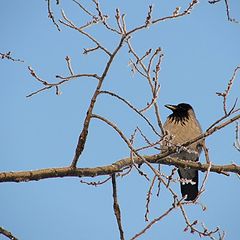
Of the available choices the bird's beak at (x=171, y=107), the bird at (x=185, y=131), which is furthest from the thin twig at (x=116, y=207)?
the bird's beak at (x=171, y=107)

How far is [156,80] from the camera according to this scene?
386 centimetres

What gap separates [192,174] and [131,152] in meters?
5.35

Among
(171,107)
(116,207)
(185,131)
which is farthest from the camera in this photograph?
(171,107)

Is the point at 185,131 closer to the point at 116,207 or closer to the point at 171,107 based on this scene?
the point at 171,107

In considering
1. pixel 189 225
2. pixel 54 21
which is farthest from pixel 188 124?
pixel 189 225

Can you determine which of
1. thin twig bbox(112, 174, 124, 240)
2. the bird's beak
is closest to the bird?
the bird's beak

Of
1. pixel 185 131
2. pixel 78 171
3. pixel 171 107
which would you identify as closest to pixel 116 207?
pixel 78 171

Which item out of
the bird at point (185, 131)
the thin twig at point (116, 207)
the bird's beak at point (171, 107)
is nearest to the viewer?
the thin twig at point (116, 207)

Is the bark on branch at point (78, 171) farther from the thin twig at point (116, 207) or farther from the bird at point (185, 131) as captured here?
the bird at point (185, 131)

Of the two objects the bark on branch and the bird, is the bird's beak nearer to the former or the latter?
the bird

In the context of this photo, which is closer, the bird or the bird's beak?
the bird

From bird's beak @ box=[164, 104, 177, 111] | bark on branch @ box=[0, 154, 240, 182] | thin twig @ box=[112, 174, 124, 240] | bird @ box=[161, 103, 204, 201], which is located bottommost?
thin twig @ box=[112, 174, 124, 240]

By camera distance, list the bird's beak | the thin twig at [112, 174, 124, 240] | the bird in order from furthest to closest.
Result: the bird's beak, the bird, the thin twig at [112, 174, 124, 240]

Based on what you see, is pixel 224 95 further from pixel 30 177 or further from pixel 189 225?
pixel 30 177
